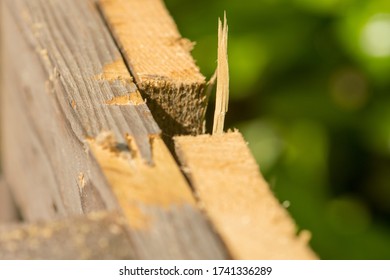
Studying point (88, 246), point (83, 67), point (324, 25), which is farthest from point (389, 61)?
point (88, 246)

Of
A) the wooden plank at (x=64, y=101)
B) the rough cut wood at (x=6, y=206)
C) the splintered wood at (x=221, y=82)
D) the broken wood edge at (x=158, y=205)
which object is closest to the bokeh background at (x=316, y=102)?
the rough cut wood at (x=6, y=206)

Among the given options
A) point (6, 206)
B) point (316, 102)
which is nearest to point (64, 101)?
point (6, 206)

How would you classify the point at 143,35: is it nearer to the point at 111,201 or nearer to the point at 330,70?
the point at 111,201

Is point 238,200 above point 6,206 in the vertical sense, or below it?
above

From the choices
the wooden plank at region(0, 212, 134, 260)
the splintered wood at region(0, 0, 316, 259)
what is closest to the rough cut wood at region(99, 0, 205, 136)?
the splintered wood at region(0, 0, 316, 259)

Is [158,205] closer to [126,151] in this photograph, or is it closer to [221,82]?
[126,151]
